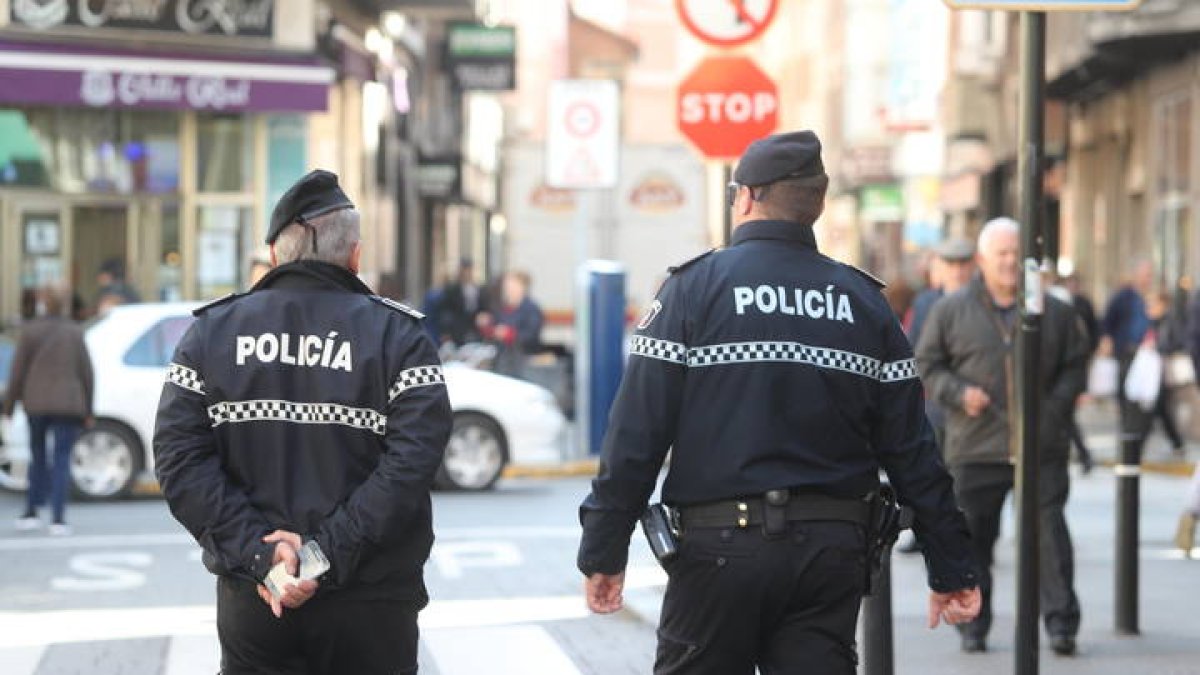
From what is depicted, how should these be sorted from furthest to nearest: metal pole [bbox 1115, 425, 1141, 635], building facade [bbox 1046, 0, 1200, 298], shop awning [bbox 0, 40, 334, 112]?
shop awning [bbox 0, 40, 334, 112] → building facade [bbox 1046, 0, 1200, 298] → metal pole [bbox 1115, 425, 1141, 635]

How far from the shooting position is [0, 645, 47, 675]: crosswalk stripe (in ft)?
33.9

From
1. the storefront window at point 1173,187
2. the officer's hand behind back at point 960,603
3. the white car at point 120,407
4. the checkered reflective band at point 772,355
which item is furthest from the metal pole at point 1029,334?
the storefront window at point 1173,187

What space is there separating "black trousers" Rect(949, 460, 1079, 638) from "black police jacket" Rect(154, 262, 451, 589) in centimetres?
512

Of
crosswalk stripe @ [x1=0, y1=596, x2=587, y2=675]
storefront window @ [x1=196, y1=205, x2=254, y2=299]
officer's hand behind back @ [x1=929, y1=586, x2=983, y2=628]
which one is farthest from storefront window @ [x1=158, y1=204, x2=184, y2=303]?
officer's hand behind back @ [x1=929, y1=586, x2=983, y2=628]

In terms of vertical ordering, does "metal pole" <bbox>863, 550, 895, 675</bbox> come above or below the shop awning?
below

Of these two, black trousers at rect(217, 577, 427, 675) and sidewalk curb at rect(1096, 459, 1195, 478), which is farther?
sidewalk curb at rect(1096, 459, 1195, 478)

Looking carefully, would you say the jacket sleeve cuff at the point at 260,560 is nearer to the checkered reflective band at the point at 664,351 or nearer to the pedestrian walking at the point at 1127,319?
the checkered reflective band at the point at 664,351

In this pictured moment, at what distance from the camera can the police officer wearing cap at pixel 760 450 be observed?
222 inches

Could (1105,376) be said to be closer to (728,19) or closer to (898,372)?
(728,19)

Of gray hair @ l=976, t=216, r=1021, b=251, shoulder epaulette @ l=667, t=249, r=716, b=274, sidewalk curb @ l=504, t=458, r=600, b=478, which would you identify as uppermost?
gray hair @ l=976, t=216, r=1021, b=251

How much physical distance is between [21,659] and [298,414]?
5499mm

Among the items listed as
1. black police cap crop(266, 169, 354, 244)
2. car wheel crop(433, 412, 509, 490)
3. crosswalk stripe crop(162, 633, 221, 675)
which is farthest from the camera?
car wheel crop(433, 412, 509, 490)

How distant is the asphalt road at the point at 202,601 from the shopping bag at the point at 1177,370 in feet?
23.9

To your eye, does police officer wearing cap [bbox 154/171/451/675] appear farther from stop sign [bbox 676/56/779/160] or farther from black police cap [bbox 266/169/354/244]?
stop sign [bbox 676/56/779/160]
